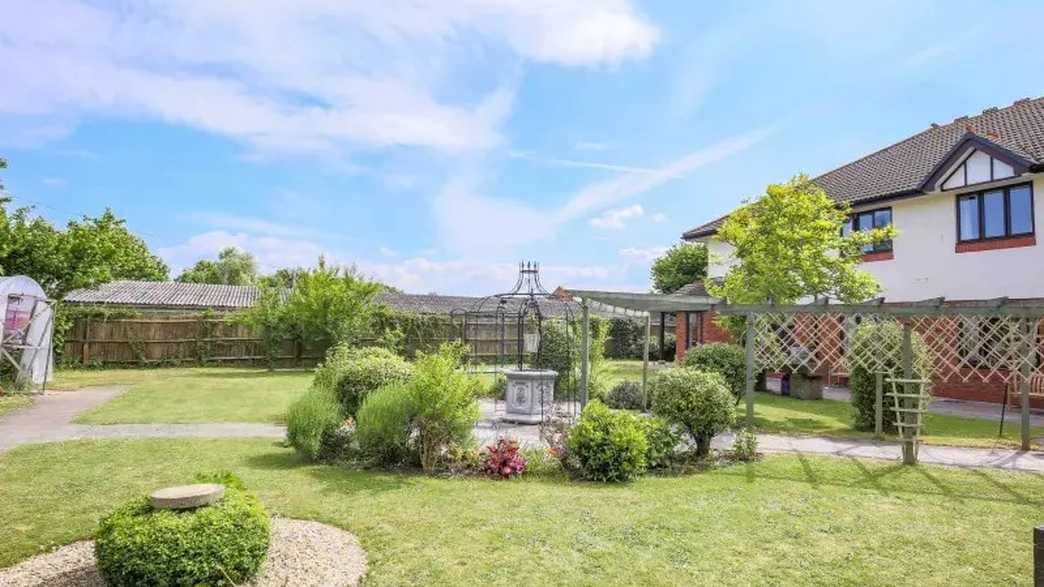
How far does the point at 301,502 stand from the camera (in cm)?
619

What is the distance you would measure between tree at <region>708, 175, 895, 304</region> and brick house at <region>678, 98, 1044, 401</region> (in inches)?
69.2

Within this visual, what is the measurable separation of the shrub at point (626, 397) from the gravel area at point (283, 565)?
980cm

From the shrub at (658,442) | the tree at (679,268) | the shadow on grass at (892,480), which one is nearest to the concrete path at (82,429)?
the shrub at (658,442)

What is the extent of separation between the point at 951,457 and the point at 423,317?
2116 cm

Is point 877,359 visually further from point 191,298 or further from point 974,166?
point 191,298

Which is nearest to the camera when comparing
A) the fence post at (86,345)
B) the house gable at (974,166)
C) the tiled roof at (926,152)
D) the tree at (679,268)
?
the house gable at (974,166)

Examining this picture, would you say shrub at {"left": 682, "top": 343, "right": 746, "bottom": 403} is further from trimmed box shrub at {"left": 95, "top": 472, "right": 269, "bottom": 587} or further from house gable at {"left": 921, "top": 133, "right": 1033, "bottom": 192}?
trimmed box shrub at {"left": 95, "top": 472, "right": 269, "bottom": 587}

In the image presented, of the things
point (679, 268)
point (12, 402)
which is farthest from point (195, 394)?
point (679, 268)

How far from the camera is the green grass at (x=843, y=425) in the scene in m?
10.8

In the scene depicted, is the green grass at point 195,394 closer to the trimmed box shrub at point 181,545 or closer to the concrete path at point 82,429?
the concrete path at point 82,429

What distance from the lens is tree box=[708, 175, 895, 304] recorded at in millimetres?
15312

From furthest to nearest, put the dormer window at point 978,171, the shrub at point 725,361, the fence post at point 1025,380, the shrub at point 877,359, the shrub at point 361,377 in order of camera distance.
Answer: the dormer window at point 978,171
the shrub at point 725,361
the shrub at point 877,359
the shrub at point 361,377
the fence post at point 1025,380

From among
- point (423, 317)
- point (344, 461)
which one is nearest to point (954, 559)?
point (344, 461)

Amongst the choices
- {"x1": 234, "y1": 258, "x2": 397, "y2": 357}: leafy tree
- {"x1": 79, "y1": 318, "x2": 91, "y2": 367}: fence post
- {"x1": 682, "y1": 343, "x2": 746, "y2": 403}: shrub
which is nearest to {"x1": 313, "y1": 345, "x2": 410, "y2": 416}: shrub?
{"x1": 682, "y1": 343, "x2": 746, "y2": 403}: shrub
